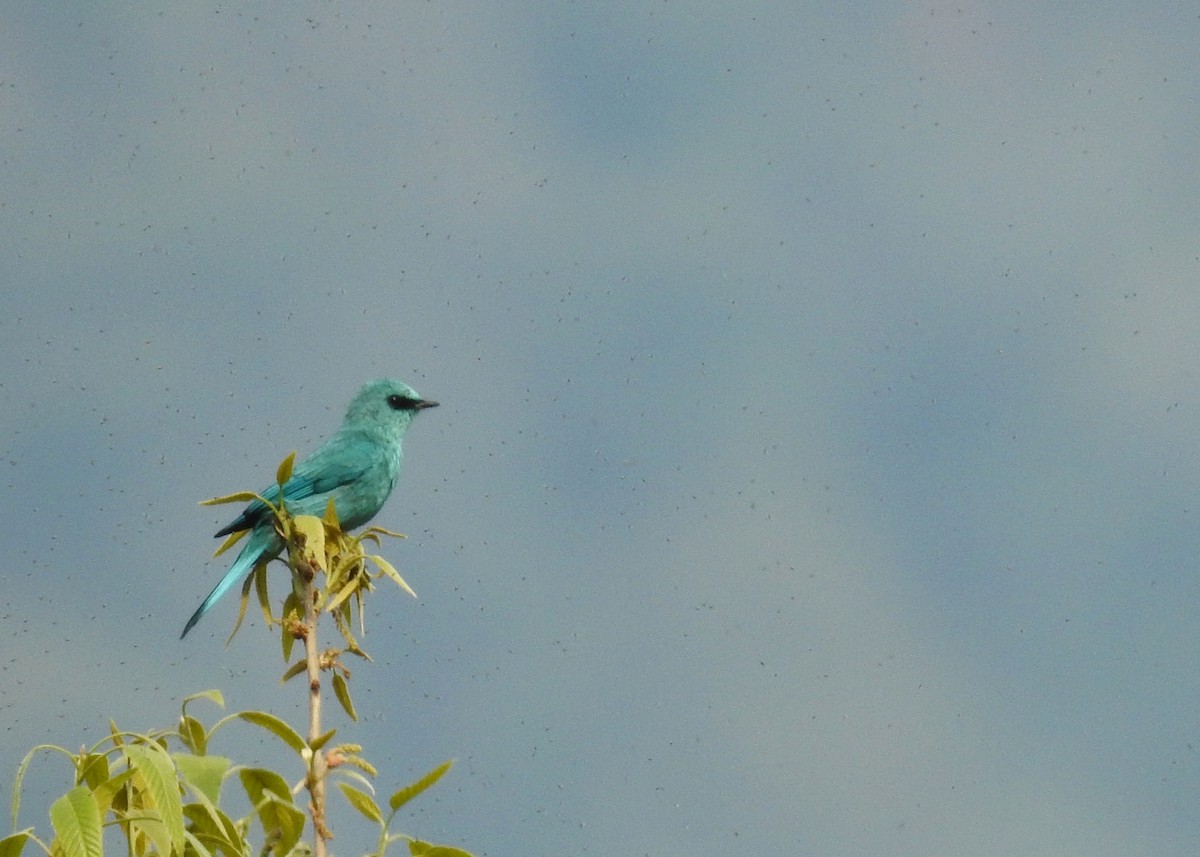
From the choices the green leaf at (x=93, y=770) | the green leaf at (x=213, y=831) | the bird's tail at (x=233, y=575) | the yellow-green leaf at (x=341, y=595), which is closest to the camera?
the green leaf at (x=213, y=831)

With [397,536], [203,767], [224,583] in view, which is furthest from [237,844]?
[224,583]

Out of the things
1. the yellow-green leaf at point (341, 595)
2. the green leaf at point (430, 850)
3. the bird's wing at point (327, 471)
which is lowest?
the green leaf at point (430, 850)

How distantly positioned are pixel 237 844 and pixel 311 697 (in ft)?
1.76

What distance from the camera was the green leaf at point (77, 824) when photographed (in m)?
2.88

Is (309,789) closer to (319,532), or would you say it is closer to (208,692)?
(208,692)

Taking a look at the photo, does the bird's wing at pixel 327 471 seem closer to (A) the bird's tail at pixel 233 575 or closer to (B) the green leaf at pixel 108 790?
(A) the bird's tail at pixel 233 575

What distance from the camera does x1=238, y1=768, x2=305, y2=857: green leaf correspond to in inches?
129

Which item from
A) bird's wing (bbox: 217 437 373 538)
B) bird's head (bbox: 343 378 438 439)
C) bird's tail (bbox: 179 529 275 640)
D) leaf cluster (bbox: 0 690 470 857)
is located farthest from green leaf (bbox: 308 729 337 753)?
bird's head (bbox: 343 378 438 439)

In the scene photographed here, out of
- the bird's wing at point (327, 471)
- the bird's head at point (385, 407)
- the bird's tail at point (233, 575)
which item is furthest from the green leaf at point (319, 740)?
the bird's head at point (385, 407)

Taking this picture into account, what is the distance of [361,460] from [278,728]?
15.8ft

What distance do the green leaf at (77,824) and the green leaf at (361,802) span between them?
0.64 m

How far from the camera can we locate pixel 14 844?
118 inches

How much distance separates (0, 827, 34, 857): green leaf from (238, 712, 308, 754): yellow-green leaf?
58 centimetres

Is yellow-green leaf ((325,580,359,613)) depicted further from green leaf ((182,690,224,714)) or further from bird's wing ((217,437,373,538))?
bird's wing ((217,437,373,538))
